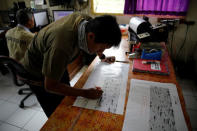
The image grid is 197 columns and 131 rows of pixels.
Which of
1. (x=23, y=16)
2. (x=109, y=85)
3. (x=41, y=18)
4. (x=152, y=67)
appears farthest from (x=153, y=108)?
(x=41, y=18)

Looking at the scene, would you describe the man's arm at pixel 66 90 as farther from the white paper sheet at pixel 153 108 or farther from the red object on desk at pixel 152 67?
the red object on desk at pixel 152 67

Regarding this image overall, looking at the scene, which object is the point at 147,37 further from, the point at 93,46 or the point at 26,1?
the point at 26,1

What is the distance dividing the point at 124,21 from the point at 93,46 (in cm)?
188

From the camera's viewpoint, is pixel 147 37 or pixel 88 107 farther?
pixel 147 37

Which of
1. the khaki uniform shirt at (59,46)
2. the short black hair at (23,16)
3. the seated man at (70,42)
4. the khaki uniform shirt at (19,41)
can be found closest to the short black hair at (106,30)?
the seated man at (70,42)

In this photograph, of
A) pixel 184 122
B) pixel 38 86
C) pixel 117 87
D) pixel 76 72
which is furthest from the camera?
pixel 76 72

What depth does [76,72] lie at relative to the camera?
2.71 m

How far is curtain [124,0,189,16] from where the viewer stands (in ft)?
6.73

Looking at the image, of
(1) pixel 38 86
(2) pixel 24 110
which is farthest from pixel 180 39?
(2) pixel 24 110

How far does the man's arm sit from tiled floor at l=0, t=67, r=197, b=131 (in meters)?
1.13

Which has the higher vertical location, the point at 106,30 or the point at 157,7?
the point at 157,7

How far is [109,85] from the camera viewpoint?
94 cm

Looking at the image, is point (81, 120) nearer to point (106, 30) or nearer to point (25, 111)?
point (106, 30)

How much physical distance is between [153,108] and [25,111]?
5.79ft
